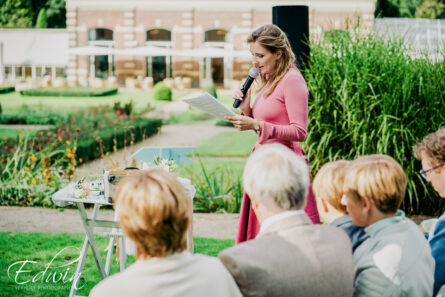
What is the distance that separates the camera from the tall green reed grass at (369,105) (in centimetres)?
595

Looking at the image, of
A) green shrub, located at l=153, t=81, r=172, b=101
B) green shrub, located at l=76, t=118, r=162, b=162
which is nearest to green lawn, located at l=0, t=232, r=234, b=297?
green shrub, located at l=76, t=118, r=162, b=162

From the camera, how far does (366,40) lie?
6262 millimetres

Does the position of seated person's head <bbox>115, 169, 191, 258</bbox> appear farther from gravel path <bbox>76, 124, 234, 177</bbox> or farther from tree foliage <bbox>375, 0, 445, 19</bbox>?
tree foliage <bbox>375, 0, 445, 19</bbox>

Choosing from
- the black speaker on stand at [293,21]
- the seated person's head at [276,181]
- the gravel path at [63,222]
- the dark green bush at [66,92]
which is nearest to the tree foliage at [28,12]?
the dark green bush at [66,92]

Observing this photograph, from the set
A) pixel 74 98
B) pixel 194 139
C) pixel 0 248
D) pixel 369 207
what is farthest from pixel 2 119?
pixel 369 207

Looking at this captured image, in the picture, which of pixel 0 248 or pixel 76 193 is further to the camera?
pixel 0 248

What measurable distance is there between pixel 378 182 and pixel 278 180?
357mm

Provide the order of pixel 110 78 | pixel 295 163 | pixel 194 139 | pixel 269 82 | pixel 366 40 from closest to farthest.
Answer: pixel 295 163 → pixel 269 82 → pixel 366 40 → pixel 194 139 → pixel 110 78

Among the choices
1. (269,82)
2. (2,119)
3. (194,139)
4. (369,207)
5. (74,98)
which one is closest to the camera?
(369,207)

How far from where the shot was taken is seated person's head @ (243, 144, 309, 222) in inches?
75.0

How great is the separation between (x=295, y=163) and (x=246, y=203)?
1422mm

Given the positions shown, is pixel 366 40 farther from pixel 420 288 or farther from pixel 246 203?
pixel 420 288

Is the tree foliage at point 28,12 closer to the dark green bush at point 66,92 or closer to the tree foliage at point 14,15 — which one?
the tree foliage at point 14,15

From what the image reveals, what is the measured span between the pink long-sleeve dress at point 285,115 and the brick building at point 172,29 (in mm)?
28318
